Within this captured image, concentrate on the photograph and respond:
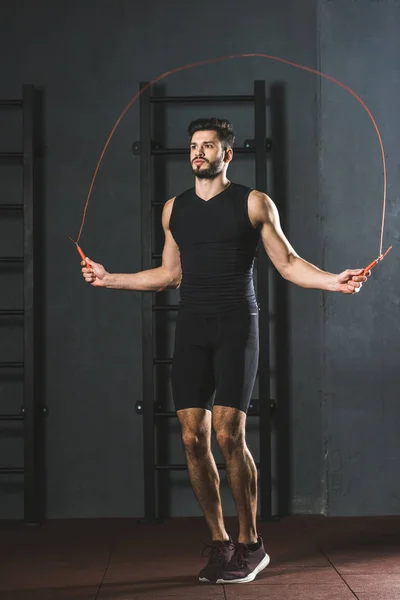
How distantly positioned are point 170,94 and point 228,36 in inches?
17.4

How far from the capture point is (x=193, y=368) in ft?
11.2

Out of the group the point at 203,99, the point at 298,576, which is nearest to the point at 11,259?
the point at 203,99

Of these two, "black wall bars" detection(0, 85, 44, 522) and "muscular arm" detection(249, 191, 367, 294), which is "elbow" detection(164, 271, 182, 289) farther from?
"black wall bars" detection(0, 85, 44, 522)

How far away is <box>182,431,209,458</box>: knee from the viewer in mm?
3389

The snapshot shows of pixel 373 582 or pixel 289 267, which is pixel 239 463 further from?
pixel 289 267

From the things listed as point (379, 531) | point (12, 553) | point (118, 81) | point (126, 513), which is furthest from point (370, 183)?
point (12, 553)

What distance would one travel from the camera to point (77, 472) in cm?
454

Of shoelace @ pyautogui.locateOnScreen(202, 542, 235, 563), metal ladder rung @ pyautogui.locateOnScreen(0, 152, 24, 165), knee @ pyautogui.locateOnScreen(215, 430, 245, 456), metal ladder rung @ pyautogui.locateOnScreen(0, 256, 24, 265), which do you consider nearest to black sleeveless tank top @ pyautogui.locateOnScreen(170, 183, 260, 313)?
knee @ pyautogui.locateOnScreen(215, 430, 245, 456)

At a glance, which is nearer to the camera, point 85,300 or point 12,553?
point 12,553

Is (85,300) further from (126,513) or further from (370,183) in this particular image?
(370,183)

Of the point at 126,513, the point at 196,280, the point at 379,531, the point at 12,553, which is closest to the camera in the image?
the point at 196,280

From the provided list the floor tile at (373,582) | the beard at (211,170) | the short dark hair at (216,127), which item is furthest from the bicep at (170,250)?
the floor tile at (373,582)

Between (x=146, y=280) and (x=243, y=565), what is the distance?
1221mm

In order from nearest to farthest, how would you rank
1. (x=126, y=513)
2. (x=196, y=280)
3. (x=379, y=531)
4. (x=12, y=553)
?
(x=196, y=280), (x=12, y=553), (x=379, y=531), (x=126, y=513)
